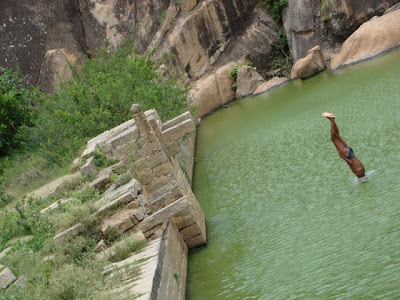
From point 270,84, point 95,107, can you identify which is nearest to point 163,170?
point 95,107

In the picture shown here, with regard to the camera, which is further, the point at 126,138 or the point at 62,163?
the point at 62,163

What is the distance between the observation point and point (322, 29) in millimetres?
28250

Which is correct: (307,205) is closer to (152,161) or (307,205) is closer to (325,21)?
(152,161)

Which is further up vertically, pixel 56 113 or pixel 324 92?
pixel 56 113

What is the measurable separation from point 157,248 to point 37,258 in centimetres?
199

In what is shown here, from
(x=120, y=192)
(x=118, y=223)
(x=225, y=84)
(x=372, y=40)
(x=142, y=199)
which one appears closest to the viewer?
(x=118, y=223)

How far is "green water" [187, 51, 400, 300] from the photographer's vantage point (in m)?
8.12

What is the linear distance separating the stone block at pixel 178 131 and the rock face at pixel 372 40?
13680 millimetres

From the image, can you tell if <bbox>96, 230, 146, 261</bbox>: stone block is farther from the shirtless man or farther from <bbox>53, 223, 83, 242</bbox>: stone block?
the shirtless man

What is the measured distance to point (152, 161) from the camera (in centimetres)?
1178

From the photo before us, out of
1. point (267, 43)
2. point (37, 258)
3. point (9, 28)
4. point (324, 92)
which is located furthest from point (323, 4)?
point (37, 258)

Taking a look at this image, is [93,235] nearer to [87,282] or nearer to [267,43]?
[87,282]

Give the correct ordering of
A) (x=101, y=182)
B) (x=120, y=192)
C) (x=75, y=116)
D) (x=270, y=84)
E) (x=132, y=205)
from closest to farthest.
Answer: (x=132, y=205), (x=120, y=192), (x=101, y=182), (x=75, y=116), (x=270, y=84)

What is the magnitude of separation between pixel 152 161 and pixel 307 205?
3.25m
